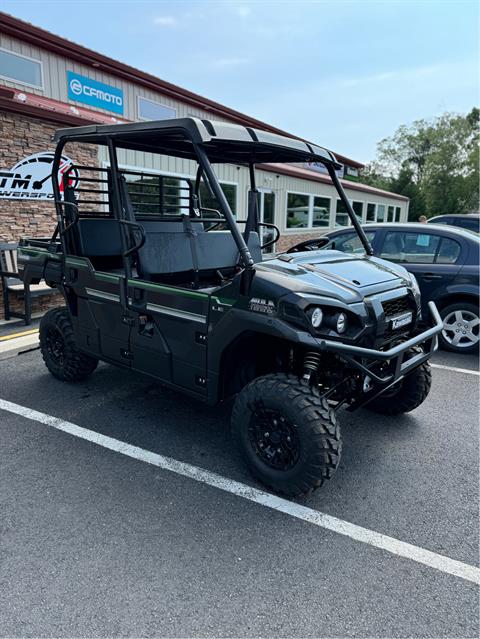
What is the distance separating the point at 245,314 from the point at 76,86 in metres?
9.73

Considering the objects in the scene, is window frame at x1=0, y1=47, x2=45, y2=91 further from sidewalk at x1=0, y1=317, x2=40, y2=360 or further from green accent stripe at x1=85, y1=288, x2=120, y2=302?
green accent stripe at x1=85, y1=288, x2=120, y2=302

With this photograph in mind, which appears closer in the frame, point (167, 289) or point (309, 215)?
point (167, 289)

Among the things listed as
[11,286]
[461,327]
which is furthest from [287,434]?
[11,286]

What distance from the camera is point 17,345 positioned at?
528cm

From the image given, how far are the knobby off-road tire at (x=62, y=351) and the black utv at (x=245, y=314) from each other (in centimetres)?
3

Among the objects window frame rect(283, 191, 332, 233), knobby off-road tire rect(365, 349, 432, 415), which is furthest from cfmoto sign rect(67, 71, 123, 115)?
knobby off-road tire rect(365, 349, 432, 415)

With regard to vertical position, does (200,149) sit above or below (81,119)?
below

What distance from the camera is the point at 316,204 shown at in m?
16.5

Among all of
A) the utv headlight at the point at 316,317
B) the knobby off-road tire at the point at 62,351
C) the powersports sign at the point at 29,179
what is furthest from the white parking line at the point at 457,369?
the powersports sign at the point at 29,179

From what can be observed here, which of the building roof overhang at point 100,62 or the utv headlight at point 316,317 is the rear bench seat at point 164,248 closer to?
the utv headlight at point 316,317

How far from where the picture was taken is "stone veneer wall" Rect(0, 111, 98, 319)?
6188mm

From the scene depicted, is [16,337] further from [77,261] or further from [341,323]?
[341,323]

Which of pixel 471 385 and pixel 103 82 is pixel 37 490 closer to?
pixel 471 385

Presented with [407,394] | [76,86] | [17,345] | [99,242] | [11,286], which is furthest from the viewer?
[76,86]
